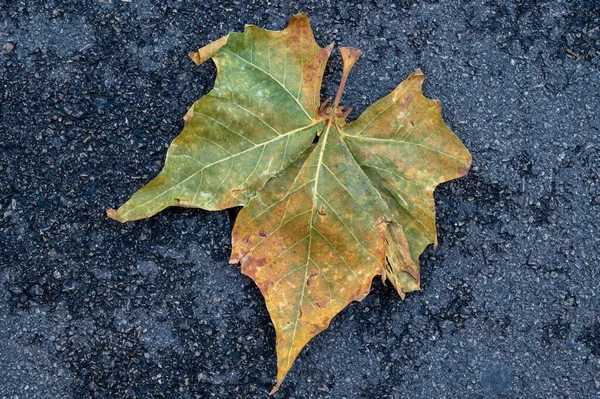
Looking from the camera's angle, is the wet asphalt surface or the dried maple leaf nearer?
the dried maple leaf

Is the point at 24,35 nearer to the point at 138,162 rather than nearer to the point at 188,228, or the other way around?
the point at 138,162

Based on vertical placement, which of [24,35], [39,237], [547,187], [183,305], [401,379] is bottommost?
[401,379]

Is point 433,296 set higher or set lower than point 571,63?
lower

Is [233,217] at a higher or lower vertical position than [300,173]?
lower

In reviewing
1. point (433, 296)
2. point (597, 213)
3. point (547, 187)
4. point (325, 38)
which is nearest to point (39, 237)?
point (325, 38)
